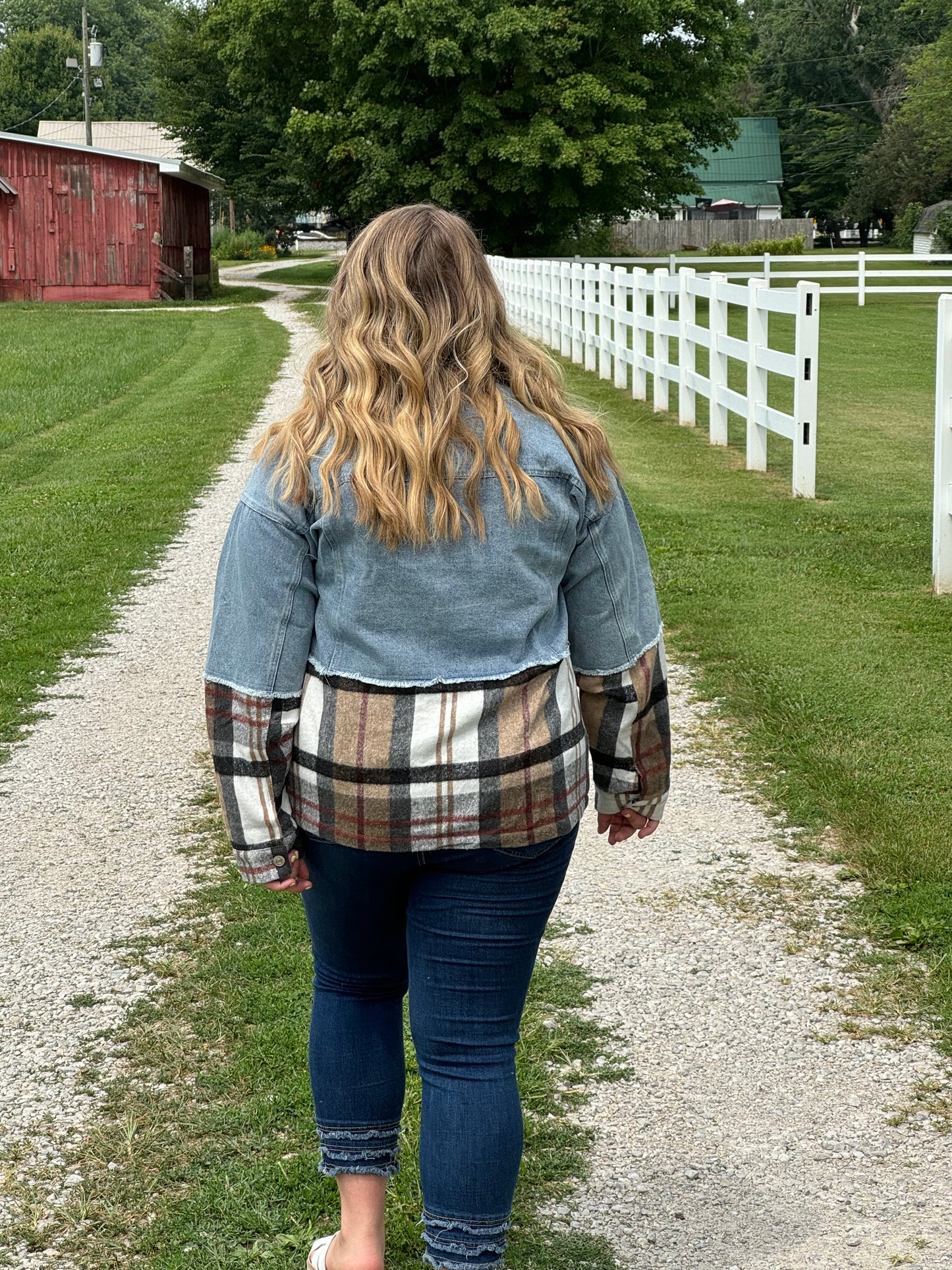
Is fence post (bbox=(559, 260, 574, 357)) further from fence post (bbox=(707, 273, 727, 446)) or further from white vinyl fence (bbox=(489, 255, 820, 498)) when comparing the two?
fence post (bbox=(707, 273, 727, 446))

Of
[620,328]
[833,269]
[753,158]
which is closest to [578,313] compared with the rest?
[620,328]

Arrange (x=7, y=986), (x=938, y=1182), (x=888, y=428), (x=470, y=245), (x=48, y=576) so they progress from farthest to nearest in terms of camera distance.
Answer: (x=888, y=428) → (x=48, y=576) → (x=7, y=986) → (x=938, y=1182) → (x=470, y=245)

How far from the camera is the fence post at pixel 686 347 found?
45.2 feet

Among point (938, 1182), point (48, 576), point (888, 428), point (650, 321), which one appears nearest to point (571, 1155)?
point (938, 1182)

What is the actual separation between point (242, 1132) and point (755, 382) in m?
9.31

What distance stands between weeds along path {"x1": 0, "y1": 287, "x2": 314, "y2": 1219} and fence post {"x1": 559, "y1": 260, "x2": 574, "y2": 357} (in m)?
13.8

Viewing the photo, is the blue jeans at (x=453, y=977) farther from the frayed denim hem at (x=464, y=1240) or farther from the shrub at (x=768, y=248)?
the shrub at (x=768, y=248)

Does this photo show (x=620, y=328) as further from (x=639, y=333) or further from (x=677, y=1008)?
(x=677, y=1008)

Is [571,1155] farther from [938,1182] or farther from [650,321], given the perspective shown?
[650,321]

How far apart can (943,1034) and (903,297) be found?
3318cm

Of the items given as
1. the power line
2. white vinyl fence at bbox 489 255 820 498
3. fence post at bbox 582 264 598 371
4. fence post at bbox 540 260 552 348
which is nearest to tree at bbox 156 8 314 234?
fence post at bbox 540 260 552 348

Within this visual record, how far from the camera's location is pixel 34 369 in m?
19.5

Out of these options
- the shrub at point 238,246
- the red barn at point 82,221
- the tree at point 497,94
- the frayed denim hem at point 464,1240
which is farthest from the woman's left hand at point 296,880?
the shrub at point 238,246

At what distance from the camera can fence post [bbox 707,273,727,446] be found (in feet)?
40.8
